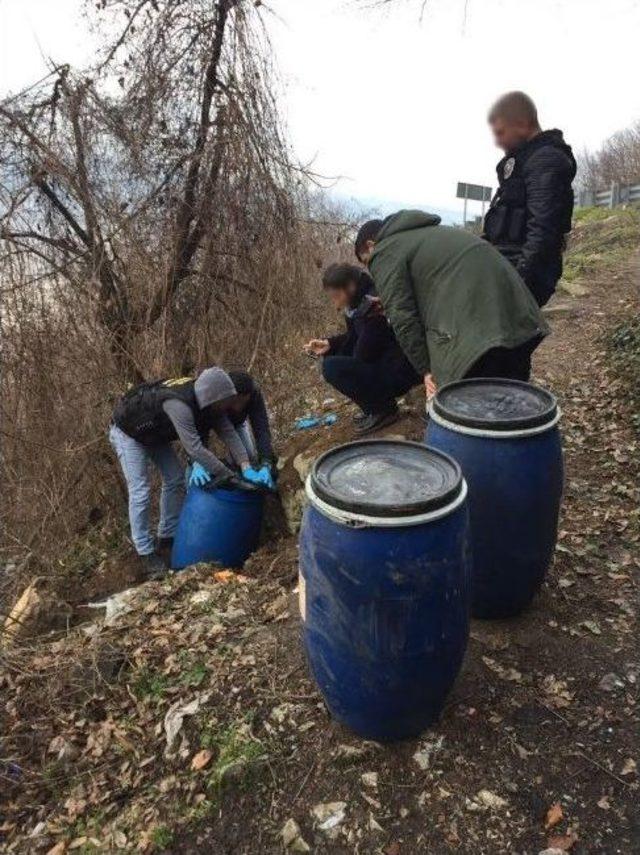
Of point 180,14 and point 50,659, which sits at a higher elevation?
point 180,14

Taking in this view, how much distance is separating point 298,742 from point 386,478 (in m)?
1.07

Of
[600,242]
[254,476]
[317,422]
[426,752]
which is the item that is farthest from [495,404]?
[600,242]

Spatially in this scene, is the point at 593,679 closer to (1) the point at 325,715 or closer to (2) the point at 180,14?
(1) the point at 325,715

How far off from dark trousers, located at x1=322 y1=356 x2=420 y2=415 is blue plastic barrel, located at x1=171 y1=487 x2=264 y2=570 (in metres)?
0.97

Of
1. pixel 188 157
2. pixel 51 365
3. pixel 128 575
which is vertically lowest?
pixel 128 575

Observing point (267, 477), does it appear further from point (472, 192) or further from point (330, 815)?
point (472, 192)

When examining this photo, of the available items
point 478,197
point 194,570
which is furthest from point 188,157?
point 478,197

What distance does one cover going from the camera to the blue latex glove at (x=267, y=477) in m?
4.34

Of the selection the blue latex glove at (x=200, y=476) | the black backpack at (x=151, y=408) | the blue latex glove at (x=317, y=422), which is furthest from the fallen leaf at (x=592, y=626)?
the blue latex glove at (x=317, y=422)

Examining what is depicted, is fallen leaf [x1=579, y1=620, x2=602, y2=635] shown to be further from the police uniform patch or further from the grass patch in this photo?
the grass patch

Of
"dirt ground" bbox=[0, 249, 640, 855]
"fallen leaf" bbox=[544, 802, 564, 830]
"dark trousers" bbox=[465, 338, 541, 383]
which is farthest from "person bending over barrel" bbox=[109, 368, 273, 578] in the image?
"fallen leaf" bbox=[544, 802, 564, 830]

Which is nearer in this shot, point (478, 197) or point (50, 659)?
point (50, 659)

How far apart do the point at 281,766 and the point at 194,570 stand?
1.82 m

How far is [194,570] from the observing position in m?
3.88
